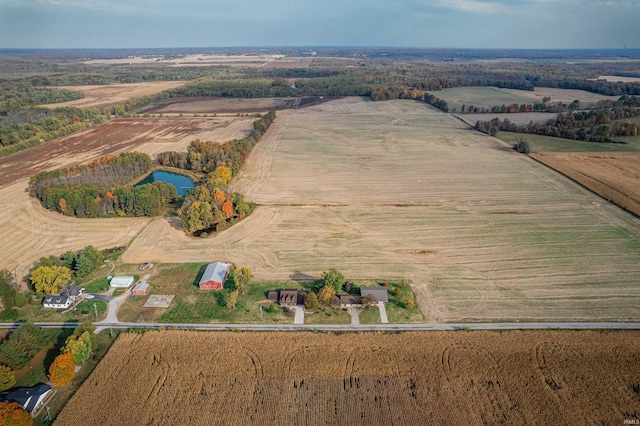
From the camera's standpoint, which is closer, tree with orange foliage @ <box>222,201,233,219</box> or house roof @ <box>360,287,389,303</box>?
house roof @ <box>360,287,389,303</box>

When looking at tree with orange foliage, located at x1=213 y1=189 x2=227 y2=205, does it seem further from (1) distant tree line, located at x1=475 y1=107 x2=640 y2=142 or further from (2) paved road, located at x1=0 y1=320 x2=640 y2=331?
(1) distant tree line, located at x1=475 y1=107 x2=640 y2=142

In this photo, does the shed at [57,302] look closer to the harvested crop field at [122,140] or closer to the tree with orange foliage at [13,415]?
the tree with orange foliage at [13,415]

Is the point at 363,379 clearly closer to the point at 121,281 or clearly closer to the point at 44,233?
the point at 121,281

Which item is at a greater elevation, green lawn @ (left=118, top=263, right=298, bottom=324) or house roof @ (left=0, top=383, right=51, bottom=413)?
green lawn @ (left=118, top=263, right=298, bottom=324)


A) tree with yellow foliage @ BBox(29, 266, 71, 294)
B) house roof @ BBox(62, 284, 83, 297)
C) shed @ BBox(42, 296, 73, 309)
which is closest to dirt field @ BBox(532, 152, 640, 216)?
house roof @ BBox(62, 284, 83, 297)

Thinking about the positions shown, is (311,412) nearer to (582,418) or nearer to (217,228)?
(582,418)

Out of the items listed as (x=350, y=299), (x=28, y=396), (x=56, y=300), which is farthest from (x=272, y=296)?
(x=56, y=300)
